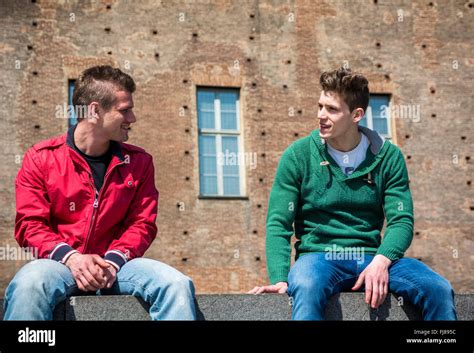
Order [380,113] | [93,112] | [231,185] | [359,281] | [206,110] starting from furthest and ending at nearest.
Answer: [380,113] → [206,110] → [231,185] → [93,112] → [359,281]

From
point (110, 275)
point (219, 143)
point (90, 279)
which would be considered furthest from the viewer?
point (219, 143)

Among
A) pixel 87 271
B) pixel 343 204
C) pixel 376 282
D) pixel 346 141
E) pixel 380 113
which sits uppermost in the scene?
pixel 380 113

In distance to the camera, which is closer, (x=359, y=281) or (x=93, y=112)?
(x=359, y=281)

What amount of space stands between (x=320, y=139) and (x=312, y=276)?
911 millimetres

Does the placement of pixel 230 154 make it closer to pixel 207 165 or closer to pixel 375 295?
pixel 207 165

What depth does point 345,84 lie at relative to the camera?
4609 mm

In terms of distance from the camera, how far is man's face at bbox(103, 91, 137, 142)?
4500 millimetres

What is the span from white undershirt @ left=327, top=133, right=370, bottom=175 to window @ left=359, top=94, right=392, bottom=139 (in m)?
11.6

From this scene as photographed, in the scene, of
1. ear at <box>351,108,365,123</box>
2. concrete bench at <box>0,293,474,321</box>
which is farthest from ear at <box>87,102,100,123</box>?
ear at <box>351,108,365,123</box>

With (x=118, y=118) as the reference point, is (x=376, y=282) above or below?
below

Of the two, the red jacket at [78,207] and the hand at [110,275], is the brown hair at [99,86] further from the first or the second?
the hand at [110,275]

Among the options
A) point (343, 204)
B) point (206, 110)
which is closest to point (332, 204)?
point (343, 204)

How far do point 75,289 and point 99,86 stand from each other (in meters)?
1.10
